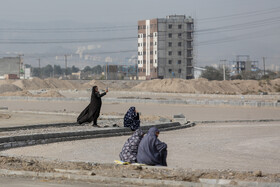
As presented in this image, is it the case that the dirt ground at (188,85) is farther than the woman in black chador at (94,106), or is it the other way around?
the dirt ground at (188,85)

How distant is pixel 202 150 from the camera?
15.4 meters

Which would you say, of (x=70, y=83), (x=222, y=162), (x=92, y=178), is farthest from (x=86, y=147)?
(x=70, y=83)

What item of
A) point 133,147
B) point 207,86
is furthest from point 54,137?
point 207,86

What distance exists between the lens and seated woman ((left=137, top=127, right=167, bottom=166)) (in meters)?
10.7

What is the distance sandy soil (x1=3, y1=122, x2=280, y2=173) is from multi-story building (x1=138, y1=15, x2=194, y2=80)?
98.1 m

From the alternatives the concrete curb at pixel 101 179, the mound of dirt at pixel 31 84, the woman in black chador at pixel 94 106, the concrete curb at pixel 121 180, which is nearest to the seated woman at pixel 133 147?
Result: the concrete curb at pixel 121 180

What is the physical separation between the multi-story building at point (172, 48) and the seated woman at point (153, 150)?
107m

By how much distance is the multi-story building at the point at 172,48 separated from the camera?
118938 mm

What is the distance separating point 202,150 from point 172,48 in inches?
4154

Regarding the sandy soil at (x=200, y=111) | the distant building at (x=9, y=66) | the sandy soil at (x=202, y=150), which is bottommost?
the sandy soil at (x=202, y=150)

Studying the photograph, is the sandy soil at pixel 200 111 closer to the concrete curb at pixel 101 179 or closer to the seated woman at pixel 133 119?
the seated woman at pixel 133 119

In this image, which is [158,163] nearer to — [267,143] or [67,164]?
[67,164]

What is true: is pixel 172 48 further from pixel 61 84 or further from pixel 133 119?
pixel 133 119

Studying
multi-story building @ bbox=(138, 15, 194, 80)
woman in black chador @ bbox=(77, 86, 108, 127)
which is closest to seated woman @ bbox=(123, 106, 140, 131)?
woman in black chador @ bbox=(77, 86, 108, 127)
